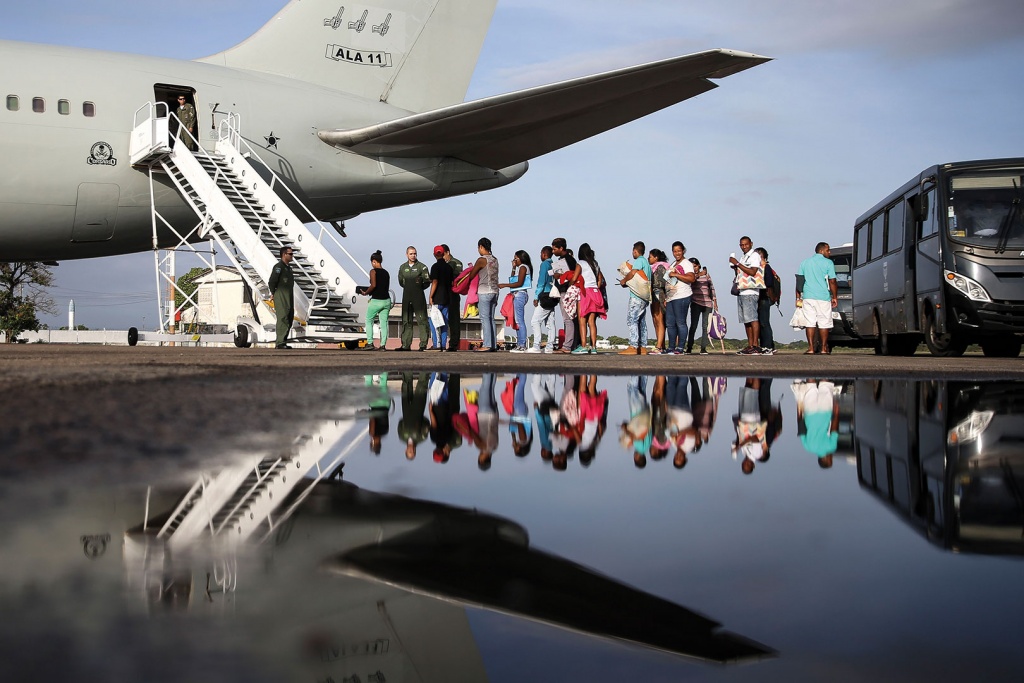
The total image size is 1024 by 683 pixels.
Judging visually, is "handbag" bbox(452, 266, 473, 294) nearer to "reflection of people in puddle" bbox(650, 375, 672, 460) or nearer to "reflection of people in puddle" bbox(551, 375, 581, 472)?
"reflection of people in puddle" bbox(650, 375, 672, 460)

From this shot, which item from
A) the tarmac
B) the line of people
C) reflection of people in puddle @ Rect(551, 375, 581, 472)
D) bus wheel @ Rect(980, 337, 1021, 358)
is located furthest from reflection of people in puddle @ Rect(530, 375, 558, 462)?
bus wheel @ Rect(980, 337, 1021, 358)

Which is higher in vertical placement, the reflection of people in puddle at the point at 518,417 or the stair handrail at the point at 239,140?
the stair handrail at the point at 239,140

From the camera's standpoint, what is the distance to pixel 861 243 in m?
17.0

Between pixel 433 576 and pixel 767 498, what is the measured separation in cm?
95

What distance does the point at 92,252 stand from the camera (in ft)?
48.5

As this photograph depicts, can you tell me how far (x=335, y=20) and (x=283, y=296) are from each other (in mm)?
6525

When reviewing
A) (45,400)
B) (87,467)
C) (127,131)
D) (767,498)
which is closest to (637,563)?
(767,498)

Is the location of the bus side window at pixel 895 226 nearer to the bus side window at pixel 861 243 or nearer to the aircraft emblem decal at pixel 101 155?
the bus side window at pixel 861 243

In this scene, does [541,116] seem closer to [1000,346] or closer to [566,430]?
[1000,346]

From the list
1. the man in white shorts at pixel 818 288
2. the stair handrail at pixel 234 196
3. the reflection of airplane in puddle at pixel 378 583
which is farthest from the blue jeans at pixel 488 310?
the reflection of airplane in puddle at pixel 378 583

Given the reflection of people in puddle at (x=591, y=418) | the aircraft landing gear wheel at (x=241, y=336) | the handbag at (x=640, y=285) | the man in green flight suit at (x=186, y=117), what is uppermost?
the man in green flight suit at (x=186, y=117)

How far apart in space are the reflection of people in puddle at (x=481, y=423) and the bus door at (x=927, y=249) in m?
9.48

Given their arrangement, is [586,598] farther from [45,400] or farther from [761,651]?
[45,400]

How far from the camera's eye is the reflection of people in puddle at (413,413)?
108 inches
